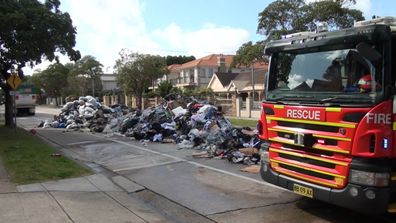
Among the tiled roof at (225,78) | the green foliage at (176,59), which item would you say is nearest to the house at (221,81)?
the tiled roof at (225,78)

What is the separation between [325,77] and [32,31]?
59.1 feet

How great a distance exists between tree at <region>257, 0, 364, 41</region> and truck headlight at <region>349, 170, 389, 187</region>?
29.0 m

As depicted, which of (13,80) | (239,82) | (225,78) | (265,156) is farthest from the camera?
(225,78)

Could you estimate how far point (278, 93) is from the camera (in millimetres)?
7773

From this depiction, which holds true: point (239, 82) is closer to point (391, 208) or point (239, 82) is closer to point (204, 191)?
point (204, 191)

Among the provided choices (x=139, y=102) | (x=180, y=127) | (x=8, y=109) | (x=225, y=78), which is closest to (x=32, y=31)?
→ (x=8, y=109)

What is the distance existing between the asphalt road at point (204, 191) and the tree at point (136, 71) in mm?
45743

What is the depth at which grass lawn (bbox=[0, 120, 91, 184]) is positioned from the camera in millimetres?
10773

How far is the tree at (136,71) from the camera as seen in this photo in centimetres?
6154

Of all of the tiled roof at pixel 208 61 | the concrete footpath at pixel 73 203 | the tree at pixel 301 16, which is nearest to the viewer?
the concrete footpath at pixel 73 203

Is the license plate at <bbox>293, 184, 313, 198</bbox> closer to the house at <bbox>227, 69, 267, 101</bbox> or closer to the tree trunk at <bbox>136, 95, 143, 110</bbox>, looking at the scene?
the tree trunk at <bbox>136, 95, 143, 110</bbox>

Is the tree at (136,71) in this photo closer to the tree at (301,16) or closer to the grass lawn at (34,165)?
the tree at (301,16)

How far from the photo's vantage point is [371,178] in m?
6.19

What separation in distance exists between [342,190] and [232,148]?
8.00 metres
